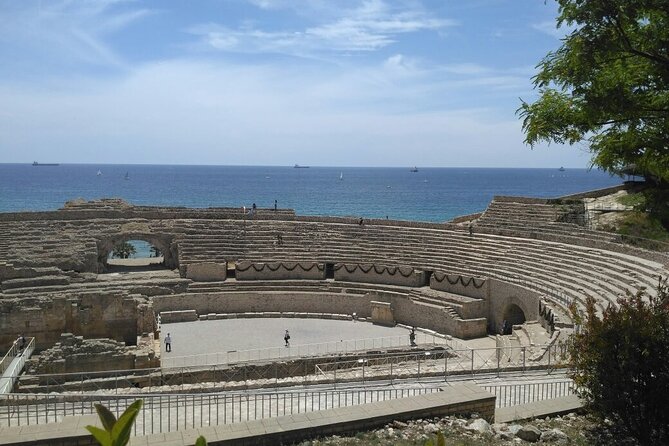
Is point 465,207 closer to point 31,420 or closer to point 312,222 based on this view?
point 312,222

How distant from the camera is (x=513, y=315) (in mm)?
27812

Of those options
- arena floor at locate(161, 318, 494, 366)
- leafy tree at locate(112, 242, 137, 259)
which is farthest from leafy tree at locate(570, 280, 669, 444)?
leafy tree at locate(112, 242, 137, 259)

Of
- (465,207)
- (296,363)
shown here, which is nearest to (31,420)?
(296,363)

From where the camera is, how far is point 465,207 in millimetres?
109062

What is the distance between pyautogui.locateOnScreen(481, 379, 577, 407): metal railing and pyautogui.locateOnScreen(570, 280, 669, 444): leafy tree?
3464mm

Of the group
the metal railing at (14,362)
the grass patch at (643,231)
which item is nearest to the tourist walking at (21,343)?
the metal railing at (14,362)

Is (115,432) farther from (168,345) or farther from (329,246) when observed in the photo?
(329,246)

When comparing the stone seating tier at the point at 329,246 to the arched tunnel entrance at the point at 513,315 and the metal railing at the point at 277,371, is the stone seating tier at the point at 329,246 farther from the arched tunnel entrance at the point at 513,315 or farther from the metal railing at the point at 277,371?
the metal railing at the point at 277,371

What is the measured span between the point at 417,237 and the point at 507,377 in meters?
18.5

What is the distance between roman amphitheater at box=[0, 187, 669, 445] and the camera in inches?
719

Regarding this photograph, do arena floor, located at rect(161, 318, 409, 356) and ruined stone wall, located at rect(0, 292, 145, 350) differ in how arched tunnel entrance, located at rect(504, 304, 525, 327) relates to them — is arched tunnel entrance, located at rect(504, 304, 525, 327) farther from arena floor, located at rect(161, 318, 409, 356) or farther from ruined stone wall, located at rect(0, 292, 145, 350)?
ruined stone wall, located at rect(0, 292, 145, 350)

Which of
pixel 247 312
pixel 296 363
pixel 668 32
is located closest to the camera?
pixel 668 32

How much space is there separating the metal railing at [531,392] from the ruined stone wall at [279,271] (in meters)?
18.5

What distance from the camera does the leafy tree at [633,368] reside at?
8.91 metres
